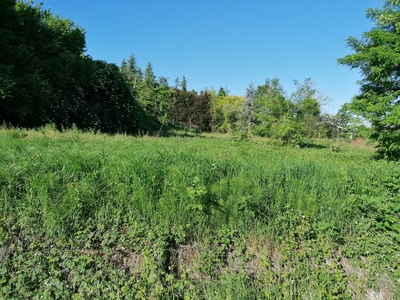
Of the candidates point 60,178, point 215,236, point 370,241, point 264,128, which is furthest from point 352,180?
point 264,128

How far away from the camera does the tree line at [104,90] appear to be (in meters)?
7.91

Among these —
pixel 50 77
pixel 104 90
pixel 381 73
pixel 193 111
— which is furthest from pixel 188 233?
pixel 193 111

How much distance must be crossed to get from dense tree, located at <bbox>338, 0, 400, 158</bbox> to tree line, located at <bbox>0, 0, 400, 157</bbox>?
0.03 m

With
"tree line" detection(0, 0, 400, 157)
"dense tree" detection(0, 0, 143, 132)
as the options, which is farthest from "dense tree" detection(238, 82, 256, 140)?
"dense tree" detection(0, 0, 143, 132)

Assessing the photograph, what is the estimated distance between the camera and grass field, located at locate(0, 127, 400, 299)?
2473 millimetres

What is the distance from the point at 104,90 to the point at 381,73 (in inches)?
726

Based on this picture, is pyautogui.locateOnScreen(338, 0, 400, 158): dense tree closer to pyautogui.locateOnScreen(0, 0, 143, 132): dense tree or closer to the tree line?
the tree line

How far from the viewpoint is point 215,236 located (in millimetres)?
2898

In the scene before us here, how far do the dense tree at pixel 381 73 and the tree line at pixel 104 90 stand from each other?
26 mm

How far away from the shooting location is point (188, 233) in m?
2.90

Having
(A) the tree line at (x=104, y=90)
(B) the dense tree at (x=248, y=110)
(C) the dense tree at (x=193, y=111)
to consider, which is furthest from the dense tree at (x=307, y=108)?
(C) the dense tree at (x=193, y=111)

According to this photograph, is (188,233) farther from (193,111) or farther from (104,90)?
(193,111)

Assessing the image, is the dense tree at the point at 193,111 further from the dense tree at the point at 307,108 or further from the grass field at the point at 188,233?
the grass field at the point at 188,233

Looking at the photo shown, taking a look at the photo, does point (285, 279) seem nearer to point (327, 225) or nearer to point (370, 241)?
point (327, 225)
